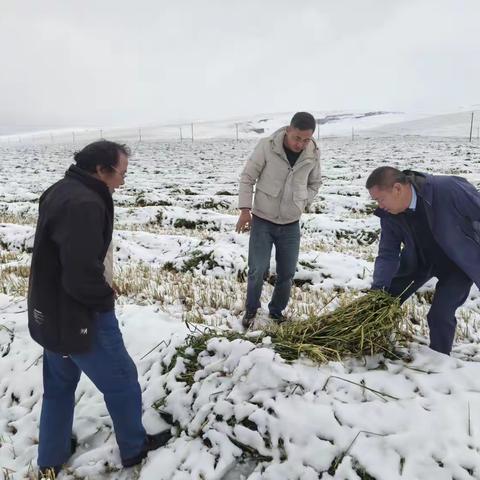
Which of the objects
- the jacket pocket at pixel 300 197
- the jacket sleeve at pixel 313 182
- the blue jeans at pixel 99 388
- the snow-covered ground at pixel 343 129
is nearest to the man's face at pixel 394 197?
the jacket pocket at pixel 300 197

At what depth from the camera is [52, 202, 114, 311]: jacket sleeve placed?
209cm

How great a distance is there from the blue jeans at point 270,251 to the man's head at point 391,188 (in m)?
1.42

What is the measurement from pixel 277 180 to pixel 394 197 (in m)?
1.39

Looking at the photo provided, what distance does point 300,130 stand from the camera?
3727mm

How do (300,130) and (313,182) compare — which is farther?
(313,182)

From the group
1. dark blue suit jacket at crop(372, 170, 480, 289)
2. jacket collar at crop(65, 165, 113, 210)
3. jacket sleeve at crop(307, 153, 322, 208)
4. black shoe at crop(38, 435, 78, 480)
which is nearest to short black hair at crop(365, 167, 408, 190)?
dark blue suit jacket at crop(372, 170, 480, 289)

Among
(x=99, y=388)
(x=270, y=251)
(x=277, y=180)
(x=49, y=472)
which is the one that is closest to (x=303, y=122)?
(x=277, y=180)

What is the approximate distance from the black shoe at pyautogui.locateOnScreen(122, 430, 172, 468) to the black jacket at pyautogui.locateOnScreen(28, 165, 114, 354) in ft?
2.83

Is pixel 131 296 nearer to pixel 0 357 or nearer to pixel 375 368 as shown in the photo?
pixel 0 357

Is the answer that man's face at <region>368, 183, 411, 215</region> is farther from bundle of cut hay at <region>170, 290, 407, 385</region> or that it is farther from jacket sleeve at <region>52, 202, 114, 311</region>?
jacket sleeve at <region>52, 202, 114, 311</region>

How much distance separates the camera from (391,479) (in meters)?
2.19

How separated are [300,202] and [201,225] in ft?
20.6

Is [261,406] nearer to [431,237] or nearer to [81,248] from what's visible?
[81,248]

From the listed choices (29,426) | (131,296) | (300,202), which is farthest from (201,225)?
(29,426)
